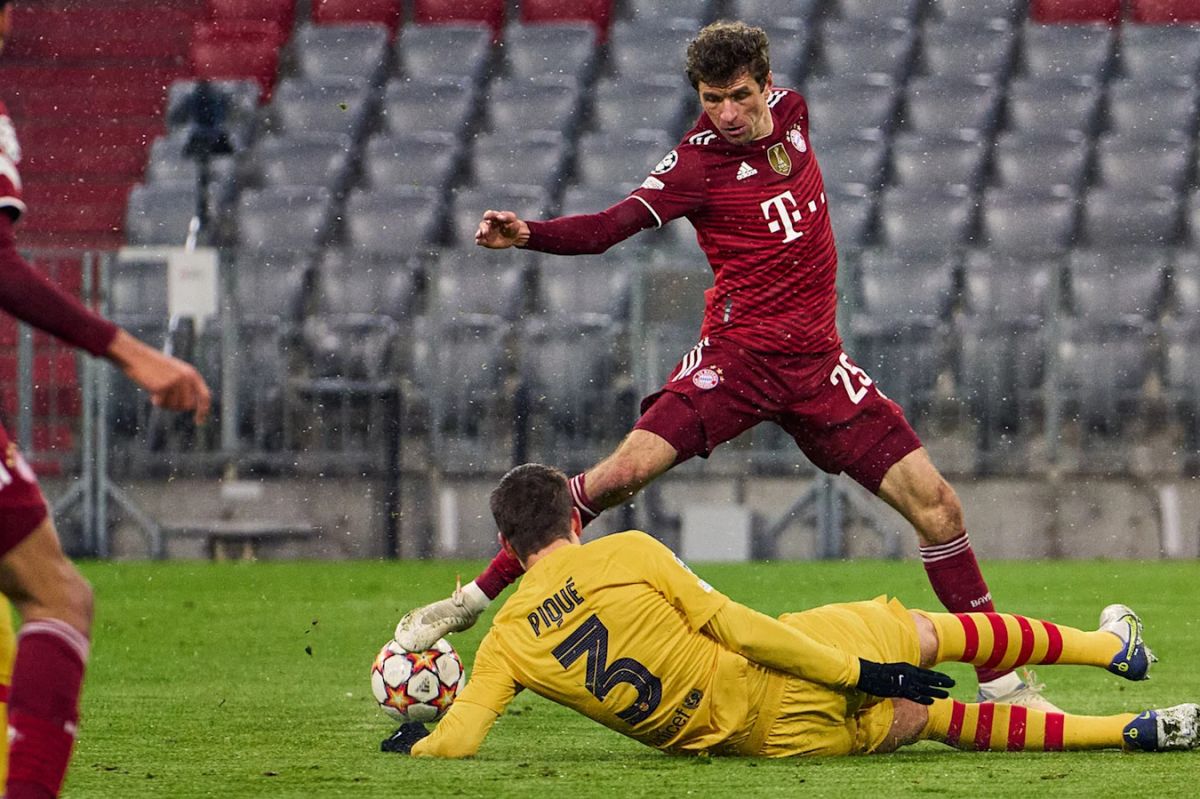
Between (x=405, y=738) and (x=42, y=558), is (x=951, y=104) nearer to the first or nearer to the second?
(x=405, y=738)

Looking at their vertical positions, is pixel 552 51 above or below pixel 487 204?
→ above

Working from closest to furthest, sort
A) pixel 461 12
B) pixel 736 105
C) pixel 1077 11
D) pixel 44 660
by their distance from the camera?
pixel 44 660 < pixel 736 105 < pixel 1077 11 < pixel 461 12

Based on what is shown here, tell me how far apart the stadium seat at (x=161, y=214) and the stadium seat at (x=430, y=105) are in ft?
6.17

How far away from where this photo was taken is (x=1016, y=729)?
5.01 meters

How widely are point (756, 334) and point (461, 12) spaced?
452 inches

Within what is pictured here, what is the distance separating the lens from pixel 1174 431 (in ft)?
40.7

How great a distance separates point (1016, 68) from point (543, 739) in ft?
37.4

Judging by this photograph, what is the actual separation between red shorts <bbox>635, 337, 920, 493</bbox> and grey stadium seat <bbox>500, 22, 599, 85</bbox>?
10.1 meters

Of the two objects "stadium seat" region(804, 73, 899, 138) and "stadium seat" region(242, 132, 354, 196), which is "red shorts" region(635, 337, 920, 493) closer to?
"stadium seat" region(804, 73, 899, 138)

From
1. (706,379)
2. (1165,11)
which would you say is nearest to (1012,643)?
(706,379)

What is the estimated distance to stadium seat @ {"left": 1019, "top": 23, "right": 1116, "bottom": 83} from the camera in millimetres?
15453

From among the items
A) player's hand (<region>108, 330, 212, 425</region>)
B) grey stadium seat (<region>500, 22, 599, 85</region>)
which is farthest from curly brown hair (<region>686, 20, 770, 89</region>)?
grey stadium seat (<region>500, 22, 599, 85</region>)

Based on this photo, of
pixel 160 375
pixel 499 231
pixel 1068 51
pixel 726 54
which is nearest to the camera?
pixel 160 375

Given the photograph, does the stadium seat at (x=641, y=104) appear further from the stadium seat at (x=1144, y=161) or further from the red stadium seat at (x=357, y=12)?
the stadium seat at (x=1144, y=161)
